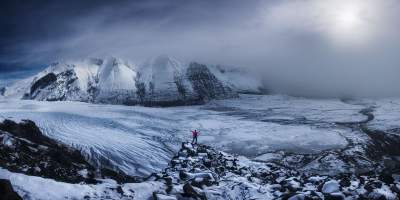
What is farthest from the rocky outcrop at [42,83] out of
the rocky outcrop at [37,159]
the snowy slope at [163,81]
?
the rocky outcrop at [37,159]

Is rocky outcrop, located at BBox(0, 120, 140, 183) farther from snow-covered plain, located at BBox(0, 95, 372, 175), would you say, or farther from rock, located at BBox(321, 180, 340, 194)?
rock, located at BBox(321, 180, 340, 194)

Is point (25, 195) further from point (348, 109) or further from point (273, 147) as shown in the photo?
point (348, 109)

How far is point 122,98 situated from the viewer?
140m

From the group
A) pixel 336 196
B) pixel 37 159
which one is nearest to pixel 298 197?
pixel 336 196

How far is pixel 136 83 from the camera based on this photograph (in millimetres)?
150000

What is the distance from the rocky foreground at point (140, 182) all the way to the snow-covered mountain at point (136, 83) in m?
103

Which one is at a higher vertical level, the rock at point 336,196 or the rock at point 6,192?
the rock at point 6,192

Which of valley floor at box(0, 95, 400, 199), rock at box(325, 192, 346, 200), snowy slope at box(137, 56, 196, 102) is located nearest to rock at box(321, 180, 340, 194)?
rock at box(325, 192, 346, 200)

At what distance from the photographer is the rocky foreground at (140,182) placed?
21.5 metres

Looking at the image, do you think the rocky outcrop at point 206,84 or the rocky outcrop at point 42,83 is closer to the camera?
Answer: the rocky outcrop at point 206,84

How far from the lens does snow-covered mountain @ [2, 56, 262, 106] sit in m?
141

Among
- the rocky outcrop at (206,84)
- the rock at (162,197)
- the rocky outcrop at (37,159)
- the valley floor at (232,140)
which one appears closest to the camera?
the rock at (162,197)

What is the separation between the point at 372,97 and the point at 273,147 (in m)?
109

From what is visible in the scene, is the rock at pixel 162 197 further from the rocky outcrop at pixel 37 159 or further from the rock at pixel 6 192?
the rock at pixel 6 192
